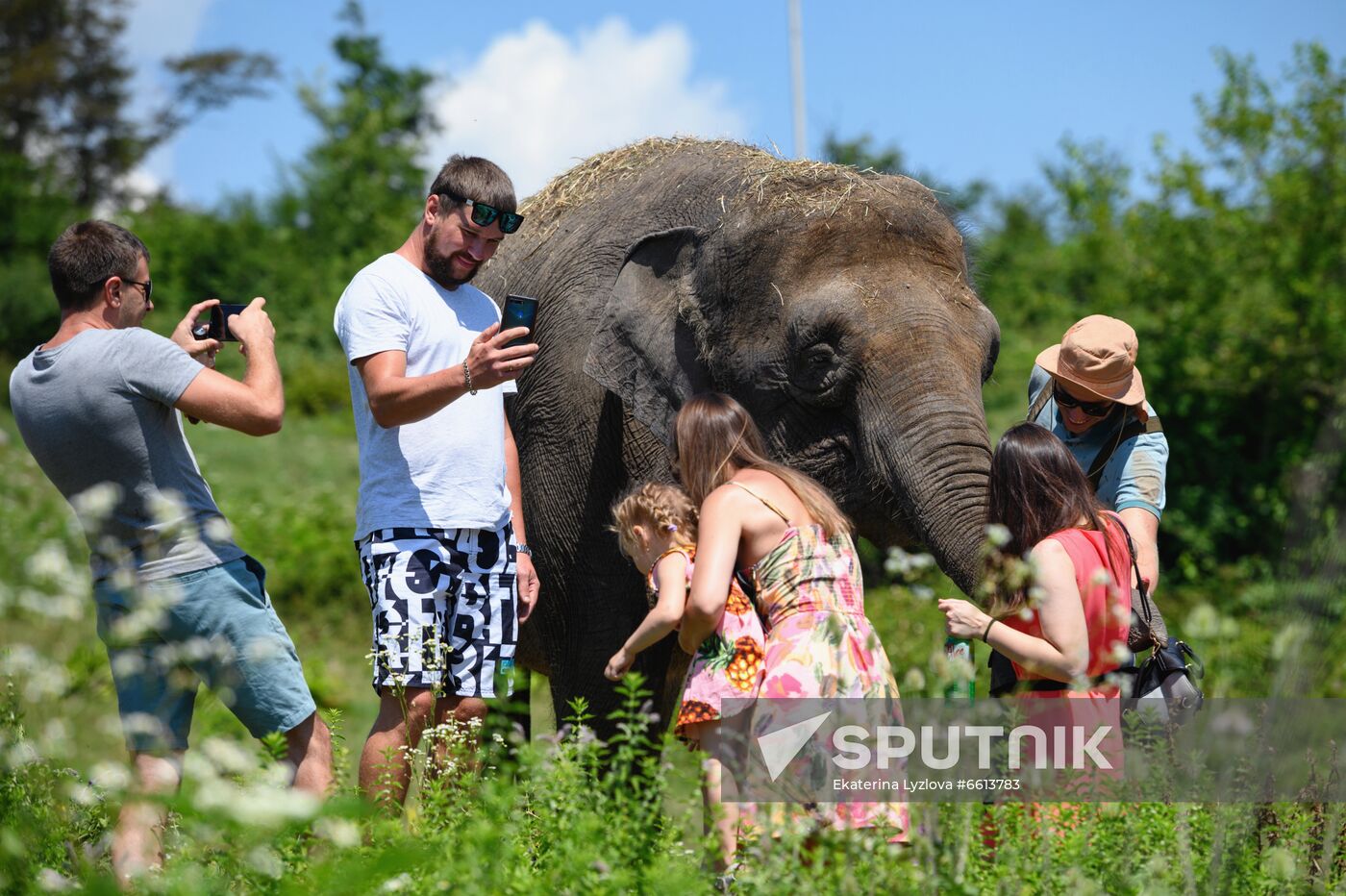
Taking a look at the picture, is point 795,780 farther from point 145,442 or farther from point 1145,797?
point 145,442

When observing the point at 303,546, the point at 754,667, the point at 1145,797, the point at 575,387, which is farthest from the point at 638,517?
the point at 303,546

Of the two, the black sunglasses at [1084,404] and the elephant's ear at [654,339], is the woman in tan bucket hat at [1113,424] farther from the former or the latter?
the elephant's ear at [654,339]

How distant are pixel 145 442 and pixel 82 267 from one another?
23.2 inches

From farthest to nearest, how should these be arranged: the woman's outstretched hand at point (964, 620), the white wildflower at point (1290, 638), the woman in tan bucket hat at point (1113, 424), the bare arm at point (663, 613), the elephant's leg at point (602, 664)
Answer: the elephant's leg at point (602, 664), the woman in tan bucket hat at point (1113, 424), the bare arm at point (663, 613), the woman's outstretched hand at point (964, 620), the white wildflower at point (1290, 638)

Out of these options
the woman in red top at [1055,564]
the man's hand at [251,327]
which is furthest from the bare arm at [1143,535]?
the man's hand at [251,327]

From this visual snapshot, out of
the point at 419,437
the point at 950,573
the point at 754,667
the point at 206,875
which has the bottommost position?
the point at 206,875

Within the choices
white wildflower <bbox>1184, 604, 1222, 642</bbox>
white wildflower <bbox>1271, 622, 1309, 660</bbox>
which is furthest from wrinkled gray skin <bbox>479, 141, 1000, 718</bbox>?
white wildflower <bbox>1271, 622, 1309, 660</bbox>

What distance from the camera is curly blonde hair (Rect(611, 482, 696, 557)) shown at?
4.80 metres

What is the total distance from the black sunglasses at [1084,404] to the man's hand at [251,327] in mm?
2764

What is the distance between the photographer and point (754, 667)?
4.58 metres

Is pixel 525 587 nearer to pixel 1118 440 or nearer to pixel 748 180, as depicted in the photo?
pixel 748 180

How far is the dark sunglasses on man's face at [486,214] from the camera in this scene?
16.9ft

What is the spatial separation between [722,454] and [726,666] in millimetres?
675

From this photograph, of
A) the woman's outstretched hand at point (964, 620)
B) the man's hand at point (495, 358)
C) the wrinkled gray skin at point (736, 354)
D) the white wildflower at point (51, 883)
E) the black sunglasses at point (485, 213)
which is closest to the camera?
the white wildflower at point (51, 883)
